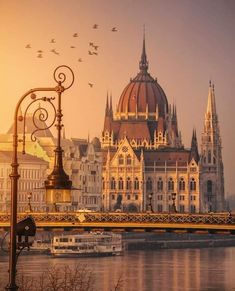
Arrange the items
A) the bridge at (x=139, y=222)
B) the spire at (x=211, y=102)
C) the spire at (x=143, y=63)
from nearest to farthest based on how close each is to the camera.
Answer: the bridge at (x=139, y=222), the spire at (x=211, y=102), the spire at (x=143, y=63)

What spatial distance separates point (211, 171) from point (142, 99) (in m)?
3.88

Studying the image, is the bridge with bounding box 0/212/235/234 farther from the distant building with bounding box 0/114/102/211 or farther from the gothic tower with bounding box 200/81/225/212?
the gothic tower with bounding box 200/81/225/212

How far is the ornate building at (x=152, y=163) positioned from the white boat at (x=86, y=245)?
727 centimetres

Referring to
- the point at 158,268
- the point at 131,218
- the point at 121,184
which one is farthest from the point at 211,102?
the point at 131,218

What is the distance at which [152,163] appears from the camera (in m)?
46.8

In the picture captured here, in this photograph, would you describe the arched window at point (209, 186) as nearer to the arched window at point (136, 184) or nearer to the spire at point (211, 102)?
the arched window at point (136, 184)

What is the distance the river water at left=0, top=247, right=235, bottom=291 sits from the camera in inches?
942

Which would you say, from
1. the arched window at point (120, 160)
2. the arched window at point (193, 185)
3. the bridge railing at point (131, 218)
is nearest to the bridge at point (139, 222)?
the bridge railing at point (131, 218)

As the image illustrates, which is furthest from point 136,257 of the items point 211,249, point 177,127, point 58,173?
point 58,173

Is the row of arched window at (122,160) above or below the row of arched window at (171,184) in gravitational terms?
above

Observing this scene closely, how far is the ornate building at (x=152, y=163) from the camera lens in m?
45.7

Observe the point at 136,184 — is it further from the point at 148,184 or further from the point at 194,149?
the point at 194,149

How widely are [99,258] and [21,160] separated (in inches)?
228

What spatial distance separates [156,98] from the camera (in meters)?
45.1
